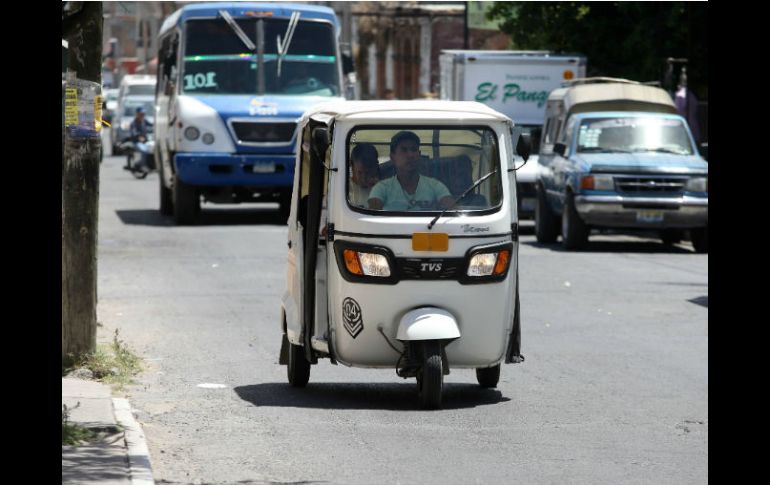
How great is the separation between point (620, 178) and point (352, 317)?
42.4 ft

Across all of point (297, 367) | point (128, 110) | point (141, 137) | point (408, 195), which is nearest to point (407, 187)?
point (408, 195)

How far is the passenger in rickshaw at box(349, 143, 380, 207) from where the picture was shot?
10.5 meters

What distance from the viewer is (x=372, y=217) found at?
1031cm

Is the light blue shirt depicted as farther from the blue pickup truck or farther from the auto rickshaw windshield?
the blue pickup truck

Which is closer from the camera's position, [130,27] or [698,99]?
[698,99]

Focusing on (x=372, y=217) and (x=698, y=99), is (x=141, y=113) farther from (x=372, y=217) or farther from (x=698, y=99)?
(x=372, y=217)

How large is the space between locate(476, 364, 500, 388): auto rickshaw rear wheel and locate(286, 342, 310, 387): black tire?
1.15m

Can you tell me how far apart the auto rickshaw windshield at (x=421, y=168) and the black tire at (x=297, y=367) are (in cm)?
125
